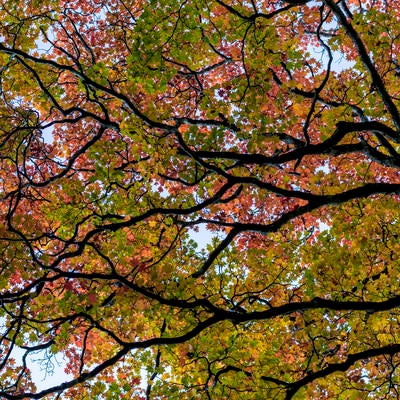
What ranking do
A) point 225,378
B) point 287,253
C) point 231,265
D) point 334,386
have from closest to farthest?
point 225,378 → point 334,386 → point 231,265 → point 287,253

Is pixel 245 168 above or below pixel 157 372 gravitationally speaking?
above

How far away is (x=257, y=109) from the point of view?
8391 mm

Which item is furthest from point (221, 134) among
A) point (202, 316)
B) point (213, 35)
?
point (202, 316)

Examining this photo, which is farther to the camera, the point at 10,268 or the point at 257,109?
the point at 257,109

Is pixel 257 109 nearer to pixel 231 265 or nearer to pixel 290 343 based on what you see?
pixel 231 265

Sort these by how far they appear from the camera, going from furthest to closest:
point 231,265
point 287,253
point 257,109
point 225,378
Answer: point 287,253
point 231,265
point 257,109
point 225,378

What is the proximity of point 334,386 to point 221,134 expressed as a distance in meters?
5.20

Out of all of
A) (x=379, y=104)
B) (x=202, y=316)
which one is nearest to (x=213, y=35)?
(x=379, y=104)

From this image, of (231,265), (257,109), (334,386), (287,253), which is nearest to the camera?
(334,386)

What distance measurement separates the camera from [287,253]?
995cm

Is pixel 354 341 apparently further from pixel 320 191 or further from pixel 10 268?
pixel 10 268

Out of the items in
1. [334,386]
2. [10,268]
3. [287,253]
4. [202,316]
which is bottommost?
[334,386]

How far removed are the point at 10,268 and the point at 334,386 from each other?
20.7 ft

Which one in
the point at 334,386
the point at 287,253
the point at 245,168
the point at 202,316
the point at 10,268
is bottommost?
the point at 334,386
